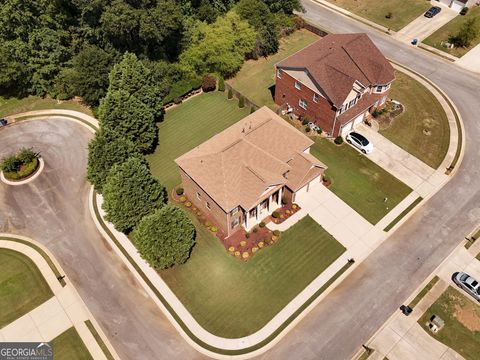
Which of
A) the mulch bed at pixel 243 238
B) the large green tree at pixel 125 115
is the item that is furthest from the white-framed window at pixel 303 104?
the large green tree at pixel 125 115

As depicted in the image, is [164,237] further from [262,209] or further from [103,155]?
[103,155]

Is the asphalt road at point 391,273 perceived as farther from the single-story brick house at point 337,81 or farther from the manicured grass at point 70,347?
the manicured grass at point 70,347

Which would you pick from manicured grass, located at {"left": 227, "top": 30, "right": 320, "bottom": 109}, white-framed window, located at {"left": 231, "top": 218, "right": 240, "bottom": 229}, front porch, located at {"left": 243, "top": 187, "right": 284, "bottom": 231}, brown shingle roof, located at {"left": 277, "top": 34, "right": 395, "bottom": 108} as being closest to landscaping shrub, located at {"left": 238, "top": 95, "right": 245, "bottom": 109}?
manicured grass, located at {"left": 227, "top": 30, "right": 320, "bottom": 109}

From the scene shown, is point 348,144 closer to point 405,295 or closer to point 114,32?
point 405,295

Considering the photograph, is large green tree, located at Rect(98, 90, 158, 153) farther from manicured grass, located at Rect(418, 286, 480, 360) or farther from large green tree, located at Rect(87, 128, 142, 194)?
manicured grass, located at Rect(418, 286, 480, 360)

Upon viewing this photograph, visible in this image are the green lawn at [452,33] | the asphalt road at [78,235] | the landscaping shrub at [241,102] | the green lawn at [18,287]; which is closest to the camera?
the asphalt road at [78,235]

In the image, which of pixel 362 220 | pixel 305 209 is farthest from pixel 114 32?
pixel 362 220

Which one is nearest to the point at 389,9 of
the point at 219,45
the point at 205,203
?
the point at 219,45
